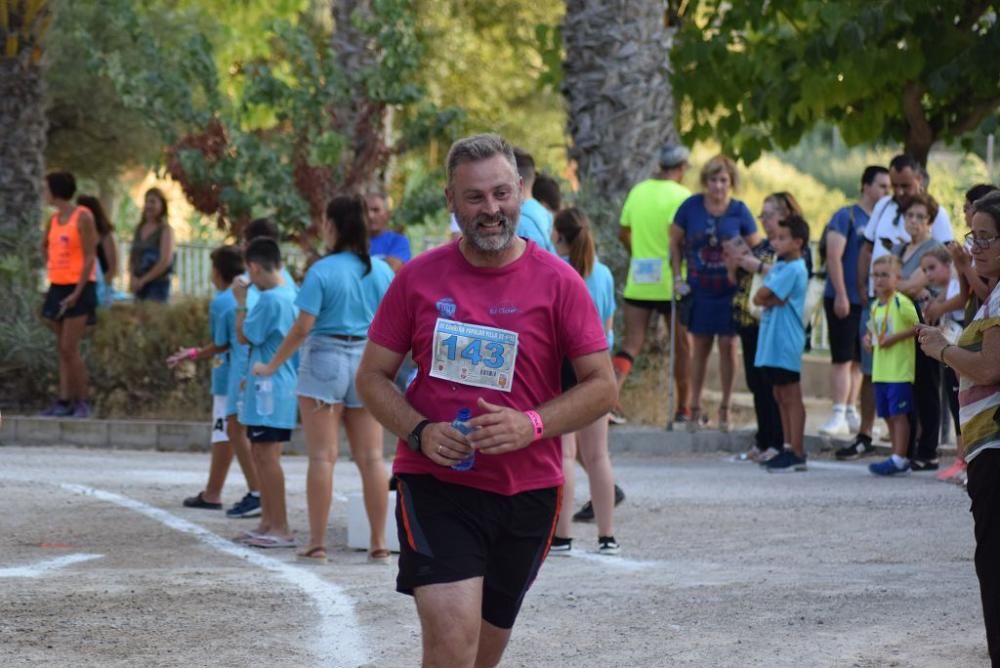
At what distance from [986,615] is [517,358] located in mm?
1900

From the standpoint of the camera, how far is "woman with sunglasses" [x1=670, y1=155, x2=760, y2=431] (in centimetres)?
1454

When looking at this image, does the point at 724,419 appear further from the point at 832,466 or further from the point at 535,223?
the point at 535,223

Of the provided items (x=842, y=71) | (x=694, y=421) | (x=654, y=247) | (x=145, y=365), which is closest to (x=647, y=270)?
(x=654, y=247)

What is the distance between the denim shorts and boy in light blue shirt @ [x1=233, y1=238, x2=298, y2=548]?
0.63 meters

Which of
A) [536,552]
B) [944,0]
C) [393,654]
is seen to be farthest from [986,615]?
[944,0]

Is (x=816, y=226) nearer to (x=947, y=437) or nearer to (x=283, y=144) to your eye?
(x=283, y=144)

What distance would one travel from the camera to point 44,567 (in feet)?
30.3

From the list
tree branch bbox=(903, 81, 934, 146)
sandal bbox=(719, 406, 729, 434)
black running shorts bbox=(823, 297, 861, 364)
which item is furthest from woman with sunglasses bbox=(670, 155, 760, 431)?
tree branch bbox=(903, 81, 934, 146)

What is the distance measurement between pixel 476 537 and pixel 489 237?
855 mm

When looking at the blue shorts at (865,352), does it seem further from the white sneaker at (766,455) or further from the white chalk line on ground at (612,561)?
the white chalk line on ground at (612,561)

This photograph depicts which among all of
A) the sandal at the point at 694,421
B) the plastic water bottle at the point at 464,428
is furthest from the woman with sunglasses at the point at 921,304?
the plastic water bottle at the point at 464,428

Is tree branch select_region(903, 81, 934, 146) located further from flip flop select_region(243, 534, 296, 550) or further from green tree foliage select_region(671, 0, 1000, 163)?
flip flop select_region(243, 534, 296, 550)

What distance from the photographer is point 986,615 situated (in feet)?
20.3

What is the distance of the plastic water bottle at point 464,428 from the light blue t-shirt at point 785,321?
317 inches
